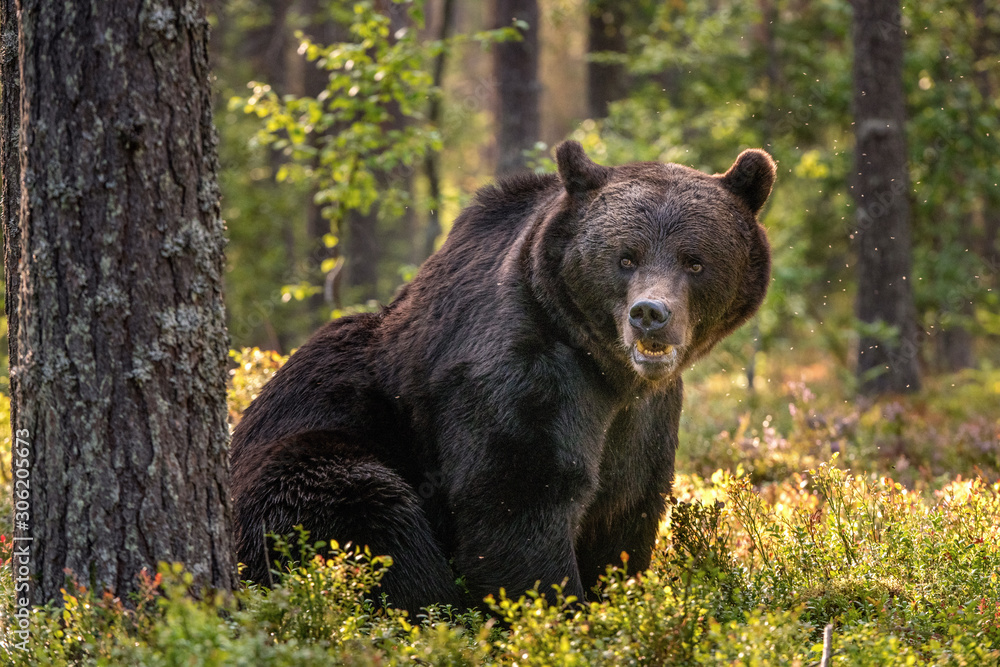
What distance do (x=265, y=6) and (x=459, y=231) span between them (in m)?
14.8

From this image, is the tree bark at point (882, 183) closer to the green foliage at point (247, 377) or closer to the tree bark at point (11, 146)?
the green foliage at point (247, 377)

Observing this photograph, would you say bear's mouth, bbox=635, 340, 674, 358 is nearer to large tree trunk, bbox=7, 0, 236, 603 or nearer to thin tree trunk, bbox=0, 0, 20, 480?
large tree trunk, bbox=7, 0, 236, 603

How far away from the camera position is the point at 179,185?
3365 millimetres

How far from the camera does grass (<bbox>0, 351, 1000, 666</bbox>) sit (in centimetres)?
307

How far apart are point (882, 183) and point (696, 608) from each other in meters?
8.79

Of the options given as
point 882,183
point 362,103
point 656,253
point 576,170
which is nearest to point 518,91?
point 362,103

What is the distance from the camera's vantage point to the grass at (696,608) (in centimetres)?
307

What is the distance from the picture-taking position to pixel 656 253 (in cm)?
450

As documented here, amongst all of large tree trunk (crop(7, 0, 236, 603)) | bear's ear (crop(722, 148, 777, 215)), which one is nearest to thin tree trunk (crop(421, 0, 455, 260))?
bear's ear (crop(722, 148, 777, 215))

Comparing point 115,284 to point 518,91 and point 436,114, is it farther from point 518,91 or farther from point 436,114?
point 436,114

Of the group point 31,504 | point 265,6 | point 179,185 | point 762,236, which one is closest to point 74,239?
point 179,185
